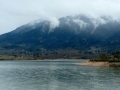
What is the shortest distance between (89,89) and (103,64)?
102596 mm

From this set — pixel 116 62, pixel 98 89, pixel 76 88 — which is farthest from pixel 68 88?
pixel 116 62

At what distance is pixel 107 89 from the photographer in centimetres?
5550

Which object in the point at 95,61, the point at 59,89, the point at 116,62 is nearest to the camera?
the point at 59,89

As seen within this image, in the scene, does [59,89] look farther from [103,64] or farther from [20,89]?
[103,64]

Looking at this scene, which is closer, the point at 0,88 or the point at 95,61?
the point at 0,88

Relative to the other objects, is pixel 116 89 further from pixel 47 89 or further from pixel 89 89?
pixel 47 89

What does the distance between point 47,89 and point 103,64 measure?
10488cm

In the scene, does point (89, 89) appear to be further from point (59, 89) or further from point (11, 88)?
point (11, 88)

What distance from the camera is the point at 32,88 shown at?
5731 cm

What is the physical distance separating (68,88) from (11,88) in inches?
480

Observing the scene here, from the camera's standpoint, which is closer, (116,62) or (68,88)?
(68,88)

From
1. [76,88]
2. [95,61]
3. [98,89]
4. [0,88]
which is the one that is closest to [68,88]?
[76,88]

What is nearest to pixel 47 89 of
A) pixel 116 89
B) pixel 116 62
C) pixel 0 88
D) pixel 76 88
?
pixel 76 88

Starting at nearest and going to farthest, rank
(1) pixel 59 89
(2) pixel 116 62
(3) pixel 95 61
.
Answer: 1. (1) pixel 59 89
2. (2) pixel 116 62
3. (3) pixel 95 61
